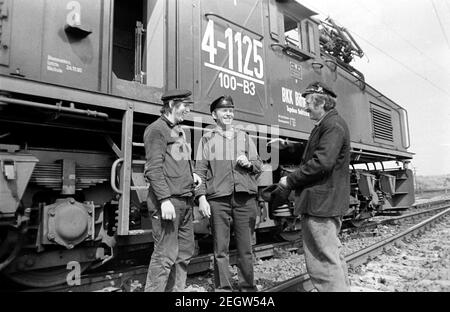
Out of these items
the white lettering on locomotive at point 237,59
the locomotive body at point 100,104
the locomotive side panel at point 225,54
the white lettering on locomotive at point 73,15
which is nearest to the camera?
the locomotive body at point 100,104

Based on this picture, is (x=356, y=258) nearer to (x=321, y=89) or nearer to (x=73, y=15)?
(x=321, y=89)

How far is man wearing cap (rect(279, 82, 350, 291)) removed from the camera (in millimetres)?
2617

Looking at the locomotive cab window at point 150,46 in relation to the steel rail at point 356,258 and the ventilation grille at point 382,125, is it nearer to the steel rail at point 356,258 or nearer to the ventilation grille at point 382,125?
the steel rail at point 356,258

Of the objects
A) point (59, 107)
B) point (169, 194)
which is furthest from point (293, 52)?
point (59, 107)

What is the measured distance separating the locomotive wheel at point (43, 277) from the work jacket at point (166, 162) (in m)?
1.24

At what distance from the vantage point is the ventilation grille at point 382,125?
8.88m

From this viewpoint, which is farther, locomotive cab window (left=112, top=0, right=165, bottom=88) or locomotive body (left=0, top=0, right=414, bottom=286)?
locomotive cab window (left=112, top=0, right=165, bottom=88)

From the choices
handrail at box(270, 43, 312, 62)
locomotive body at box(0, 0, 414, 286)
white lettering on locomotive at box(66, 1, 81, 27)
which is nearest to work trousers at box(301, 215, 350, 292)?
locomotive body at box(0, 0, 414, 286)

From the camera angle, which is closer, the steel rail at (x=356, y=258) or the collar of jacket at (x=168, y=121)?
the collar of jacket at (x=168, y=121)

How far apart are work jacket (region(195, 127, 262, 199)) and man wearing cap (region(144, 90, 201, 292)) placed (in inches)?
8.0

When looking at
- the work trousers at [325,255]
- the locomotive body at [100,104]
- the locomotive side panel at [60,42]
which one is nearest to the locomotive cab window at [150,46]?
the locomotive body at [100,104]

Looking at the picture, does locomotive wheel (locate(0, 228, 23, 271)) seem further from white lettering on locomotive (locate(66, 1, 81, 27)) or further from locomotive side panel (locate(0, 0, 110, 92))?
white lettering on locomotive (locate(66, 1, 81, 27))

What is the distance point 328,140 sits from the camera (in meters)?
2.64
